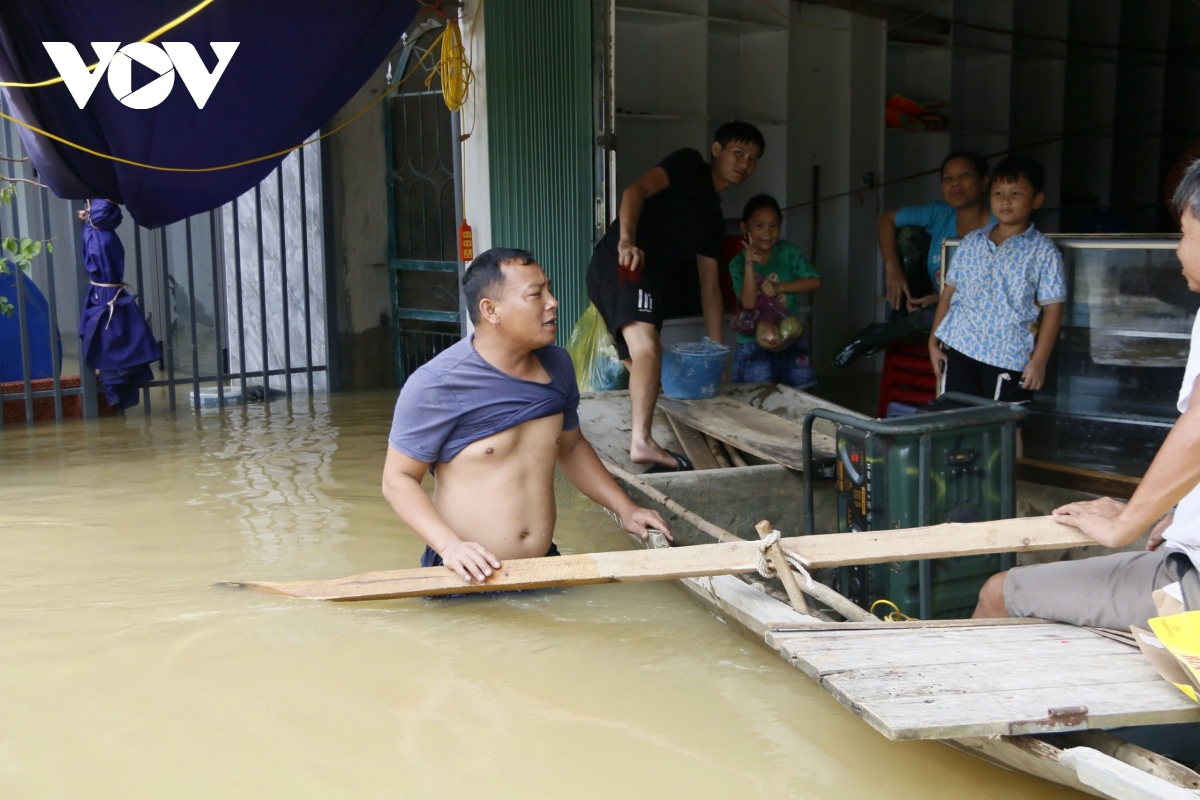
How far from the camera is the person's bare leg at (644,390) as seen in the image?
5.28 metres

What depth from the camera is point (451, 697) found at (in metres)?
3.19

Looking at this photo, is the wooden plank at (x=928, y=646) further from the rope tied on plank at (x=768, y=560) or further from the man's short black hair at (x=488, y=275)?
the man's short black hair at (x=488, y=275)

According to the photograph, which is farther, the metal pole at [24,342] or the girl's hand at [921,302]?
the metal pole at [24,342]

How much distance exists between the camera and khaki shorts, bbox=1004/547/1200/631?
8.75 ft

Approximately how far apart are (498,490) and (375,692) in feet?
2.50

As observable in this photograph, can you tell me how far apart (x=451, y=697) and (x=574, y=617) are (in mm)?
681

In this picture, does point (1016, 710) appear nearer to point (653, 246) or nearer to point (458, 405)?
point (458, 405)

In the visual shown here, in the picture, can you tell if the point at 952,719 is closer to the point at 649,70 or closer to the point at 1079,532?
the point at 1079,532

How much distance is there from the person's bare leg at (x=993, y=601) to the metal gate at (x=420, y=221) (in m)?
5.21

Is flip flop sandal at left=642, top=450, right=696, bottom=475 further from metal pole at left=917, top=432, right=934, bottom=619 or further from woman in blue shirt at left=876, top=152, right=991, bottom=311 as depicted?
metal pole at left=917, top=432, right=934, bottom=619

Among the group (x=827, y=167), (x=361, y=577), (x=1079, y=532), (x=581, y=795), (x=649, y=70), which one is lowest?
(x=581, y=795)

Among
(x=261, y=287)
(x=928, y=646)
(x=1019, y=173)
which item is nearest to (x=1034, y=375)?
(x=1019, y=173)

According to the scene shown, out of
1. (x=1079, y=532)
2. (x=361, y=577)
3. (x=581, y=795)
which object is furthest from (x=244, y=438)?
(x=1079, y=532)

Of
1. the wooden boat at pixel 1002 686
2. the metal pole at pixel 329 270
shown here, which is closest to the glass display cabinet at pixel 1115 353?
the wooden boat at pixel 1002 686
